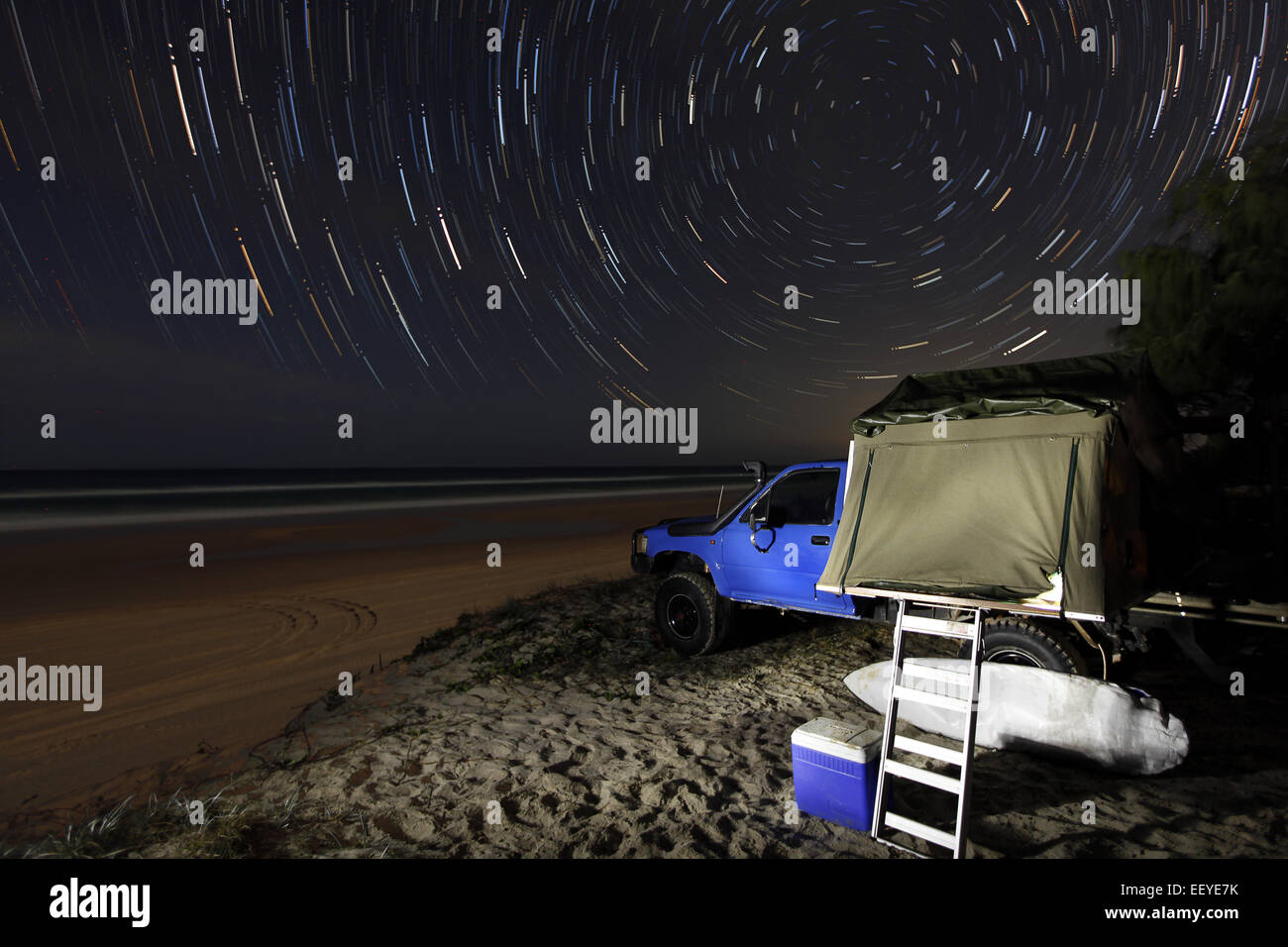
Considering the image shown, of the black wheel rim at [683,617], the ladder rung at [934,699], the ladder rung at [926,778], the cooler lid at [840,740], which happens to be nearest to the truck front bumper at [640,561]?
the black wheel rim at [683,617]

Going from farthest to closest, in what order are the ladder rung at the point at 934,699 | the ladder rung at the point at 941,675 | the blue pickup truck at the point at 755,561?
the blue pickup truck at the point at 755,561, the ladder rung at the point at 941,675, the ladder rung at the point at 934,699

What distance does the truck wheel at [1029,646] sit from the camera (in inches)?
183

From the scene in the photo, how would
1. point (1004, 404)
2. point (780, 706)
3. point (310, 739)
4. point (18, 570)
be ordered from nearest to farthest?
1. point (1004, 404)
2. point (310, 739)
3. point (780, 706)
4. point (18, 570)

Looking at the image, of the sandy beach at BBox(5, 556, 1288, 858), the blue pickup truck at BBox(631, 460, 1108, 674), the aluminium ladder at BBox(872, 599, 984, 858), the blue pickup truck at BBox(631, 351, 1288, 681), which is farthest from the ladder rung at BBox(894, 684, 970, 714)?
the blue pickup truck at BBox(631, 460, 1108, 674)

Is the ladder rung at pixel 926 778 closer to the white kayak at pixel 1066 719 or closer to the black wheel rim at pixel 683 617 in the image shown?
the white kayak at pixel 1066 719

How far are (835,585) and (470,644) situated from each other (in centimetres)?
495

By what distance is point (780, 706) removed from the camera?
5727 millimetres

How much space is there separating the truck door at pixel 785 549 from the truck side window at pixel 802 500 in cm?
1

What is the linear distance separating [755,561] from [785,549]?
0.39 meters

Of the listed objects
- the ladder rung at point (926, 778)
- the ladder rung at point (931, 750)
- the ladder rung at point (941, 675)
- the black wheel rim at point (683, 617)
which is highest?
the ladder rung at point (941, 675)

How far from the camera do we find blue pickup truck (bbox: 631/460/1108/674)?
6109 mm
